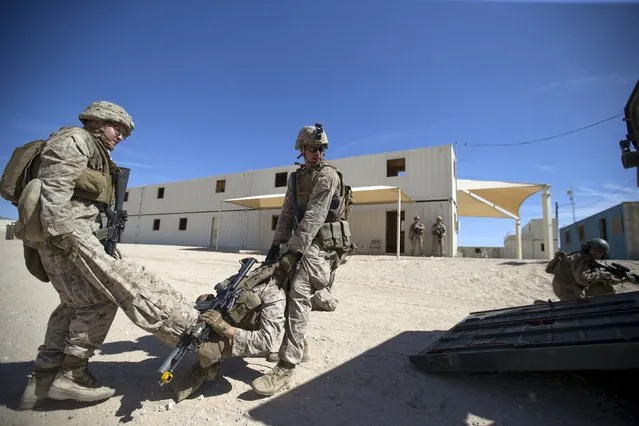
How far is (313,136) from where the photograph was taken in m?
2.61

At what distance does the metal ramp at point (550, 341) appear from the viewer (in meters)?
1.61

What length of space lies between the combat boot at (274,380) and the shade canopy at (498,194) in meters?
13.6

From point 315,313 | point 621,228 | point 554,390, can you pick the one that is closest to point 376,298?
point 315,313

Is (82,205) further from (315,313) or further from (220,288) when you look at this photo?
(315,313)

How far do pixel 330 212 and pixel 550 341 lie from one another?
66.6 inches

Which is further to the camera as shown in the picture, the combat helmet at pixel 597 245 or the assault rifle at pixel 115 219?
the combat helmet at pixel 597 245

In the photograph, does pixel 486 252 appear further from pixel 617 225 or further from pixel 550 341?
pixel 550 341

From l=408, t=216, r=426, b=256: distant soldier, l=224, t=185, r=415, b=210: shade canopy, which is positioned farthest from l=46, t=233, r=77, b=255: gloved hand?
l=408, t=216, r=426, b=256: distant soldier

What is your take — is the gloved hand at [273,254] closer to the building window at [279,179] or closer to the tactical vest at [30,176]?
the tactical vest at [30,176]

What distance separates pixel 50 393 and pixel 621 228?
20496mm

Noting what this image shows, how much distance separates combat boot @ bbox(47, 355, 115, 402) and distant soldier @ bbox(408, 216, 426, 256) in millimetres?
13102

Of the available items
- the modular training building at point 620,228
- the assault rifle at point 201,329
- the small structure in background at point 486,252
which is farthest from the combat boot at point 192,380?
the small structure in background at point 486,252

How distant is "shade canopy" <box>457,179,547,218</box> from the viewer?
13.0 meters

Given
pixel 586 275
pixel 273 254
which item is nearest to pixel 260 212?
pixel 586 275
